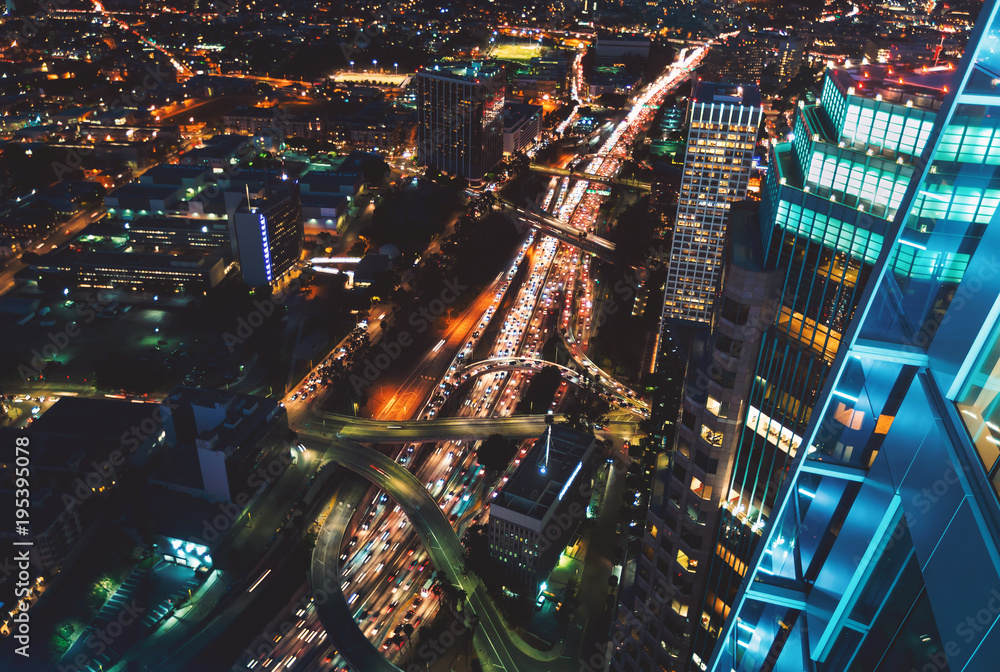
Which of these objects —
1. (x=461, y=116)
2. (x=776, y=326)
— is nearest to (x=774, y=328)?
(x=776, y=326)

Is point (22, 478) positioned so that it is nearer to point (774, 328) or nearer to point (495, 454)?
point (495, 454)

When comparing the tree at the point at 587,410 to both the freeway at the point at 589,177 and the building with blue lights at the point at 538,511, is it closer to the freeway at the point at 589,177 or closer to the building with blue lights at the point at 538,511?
the building with blue lights at the point at 538,511

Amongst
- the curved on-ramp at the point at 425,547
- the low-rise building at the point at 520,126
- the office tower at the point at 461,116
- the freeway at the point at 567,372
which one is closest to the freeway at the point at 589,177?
the low-rise building at the point at 520,126

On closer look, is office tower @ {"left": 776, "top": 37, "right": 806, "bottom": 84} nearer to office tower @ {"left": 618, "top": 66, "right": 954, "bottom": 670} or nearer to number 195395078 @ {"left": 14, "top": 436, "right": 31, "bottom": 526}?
Answer: office tower @ {"left": 618, "top": 66, "right": 954, "bottom": 670}

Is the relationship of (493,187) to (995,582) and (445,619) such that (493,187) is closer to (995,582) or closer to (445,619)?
(445,619)

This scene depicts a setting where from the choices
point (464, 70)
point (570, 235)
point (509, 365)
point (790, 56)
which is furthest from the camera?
point (790, 56)

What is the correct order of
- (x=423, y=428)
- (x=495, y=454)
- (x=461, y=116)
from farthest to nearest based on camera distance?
(x=461, y=116) < (x=423, y=428) < (x=495, y=454)
